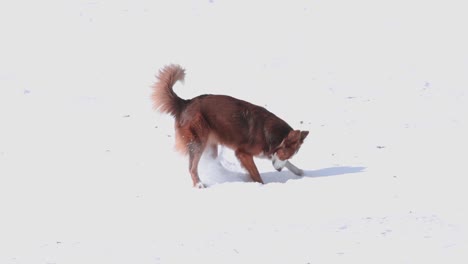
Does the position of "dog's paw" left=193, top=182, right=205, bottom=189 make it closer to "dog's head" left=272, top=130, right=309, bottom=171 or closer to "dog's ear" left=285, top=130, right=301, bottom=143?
"dog's head" left=272, top=130, right=309, bottom=171

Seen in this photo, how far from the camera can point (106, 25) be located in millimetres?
16000

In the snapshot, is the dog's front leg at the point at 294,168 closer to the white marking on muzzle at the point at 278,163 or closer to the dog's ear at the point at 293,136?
the white marking on muzzle at the point at 278,163

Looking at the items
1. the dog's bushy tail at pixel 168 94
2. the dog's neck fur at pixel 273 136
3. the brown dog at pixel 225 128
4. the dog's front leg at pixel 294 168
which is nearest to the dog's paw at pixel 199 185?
the brown dog at pixel 225 128

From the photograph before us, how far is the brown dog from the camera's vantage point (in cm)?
979

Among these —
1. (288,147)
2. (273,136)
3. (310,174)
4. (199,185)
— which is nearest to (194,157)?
(199,185)

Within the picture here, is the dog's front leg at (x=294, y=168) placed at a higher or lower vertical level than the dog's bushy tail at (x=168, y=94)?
lower

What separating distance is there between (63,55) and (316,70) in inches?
201

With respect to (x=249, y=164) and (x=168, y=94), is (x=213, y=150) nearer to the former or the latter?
(x=249, y=164)

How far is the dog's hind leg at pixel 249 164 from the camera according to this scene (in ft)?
32.4

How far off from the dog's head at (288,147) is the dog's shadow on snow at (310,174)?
0.19m

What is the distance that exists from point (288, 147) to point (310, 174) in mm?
485

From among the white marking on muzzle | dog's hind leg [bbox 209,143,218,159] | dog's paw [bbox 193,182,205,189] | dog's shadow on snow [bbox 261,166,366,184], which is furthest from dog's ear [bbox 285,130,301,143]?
dog's paw [bbox 193,182,205,189]

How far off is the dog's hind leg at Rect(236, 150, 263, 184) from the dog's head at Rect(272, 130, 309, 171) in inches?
15.2

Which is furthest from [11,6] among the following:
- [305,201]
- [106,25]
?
Result: [305,201]
